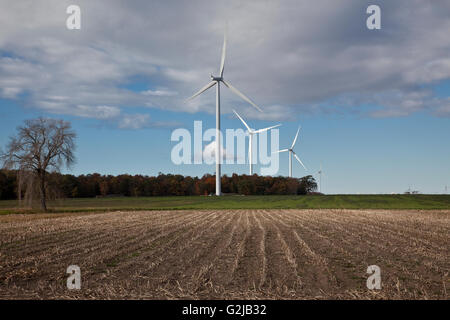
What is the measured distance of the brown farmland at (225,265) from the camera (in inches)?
440

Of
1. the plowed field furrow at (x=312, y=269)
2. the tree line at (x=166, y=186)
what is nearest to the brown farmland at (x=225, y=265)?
the plowed field furrow at (x=312, y=269)

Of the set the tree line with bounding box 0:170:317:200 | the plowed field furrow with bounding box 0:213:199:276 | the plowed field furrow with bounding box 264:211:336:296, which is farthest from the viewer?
the tree line with bounding box 0:170:317:200

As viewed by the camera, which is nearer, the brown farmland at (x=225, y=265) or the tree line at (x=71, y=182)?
the brown farmland at (x=225, y=265)

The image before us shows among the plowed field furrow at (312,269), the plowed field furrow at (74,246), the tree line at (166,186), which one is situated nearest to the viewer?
the plowed field furrow at (312,269)

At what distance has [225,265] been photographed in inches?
586

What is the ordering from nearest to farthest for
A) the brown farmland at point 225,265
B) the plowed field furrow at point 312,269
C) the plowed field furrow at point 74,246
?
the brown farmland at point 225,265 < the plowed field furrow at point 312,269 < the plowed field furrow at point 74,246

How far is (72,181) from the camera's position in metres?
118

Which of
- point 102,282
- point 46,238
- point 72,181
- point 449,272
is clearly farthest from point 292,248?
point 72,181

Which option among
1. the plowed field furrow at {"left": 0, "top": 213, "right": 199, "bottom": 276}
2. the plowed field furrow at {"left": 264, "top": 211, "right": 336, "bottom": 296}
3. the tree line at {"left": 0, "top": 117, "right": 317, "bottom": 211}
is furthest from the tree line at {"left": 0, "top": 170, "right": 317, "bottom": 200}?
the plowed field furrow at {"left": 264, "top": 211, "right": 336, "bottom": 296}

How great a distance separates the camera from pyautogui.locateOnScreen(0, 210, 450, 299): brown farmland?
36.7 ft

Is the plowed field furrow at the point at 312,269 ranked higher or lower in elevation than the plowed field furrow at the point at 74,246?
higher

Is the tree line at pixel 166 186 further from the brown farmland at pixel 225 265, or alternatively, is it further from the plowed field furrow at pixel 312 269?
the plowed field furrow at pixel 312 269

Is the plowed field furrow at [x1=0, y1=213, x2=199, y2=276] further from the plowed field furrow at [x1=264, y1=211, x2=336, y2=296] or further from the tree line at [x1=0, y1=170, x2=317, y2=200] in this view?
the tree line at [x1=0, y1=170, x2=317, y2=200]
